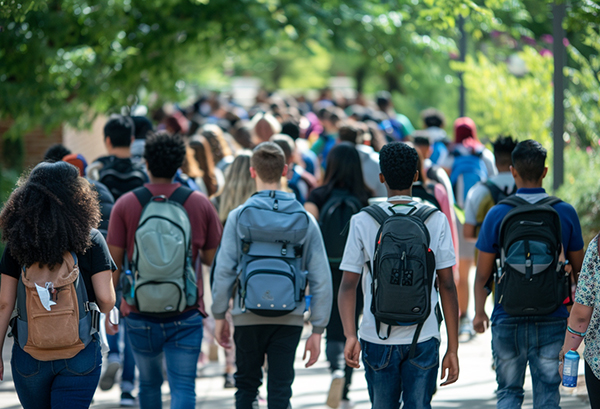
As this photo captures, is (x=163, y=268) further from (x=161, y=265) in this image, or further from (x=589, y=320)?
(x=589, y=320)

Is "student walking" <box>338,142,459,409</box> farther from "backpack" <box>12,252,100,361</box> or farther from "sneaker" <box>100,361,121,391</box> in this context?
"sneaker" <box>100,361,121,391</box>

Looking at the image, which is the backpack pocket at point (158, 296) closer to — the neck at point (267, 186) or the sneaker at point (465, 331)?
the neck at point (267, 186)

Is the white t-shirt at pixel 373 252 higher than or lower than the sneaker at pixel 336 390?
higher

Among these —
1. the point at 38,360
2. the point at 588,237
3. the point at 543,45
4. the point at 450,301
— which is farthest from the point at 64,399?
the point at 543,45

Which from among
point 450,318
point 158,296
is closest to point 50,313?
point 158,296

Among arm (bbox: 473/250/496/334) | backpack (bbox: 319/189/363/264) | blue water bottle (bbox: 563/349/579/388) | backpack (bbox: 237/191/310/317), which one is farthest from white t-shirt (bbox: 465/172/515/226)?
blue water bottle (bbox: 563/349/579/388)

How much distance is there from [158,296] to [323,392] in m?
2.38

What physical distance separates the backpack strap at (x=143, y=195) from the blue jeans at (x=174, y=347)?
686mm

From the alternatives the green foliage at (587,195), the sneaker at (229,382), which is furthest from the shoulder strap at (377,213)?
the green foliage at (587,195)

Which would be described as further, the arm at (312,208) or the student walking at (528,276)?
the arm at (312,208)

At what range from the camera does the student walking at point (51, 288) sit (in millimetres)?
3670

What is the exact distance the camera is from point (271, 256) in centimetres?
451

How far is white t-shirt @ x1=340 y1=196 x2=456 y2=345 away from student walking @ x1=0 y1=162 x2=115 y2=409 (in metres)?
1.28

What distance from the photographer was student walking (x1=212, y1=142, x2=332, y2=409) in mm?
4449
